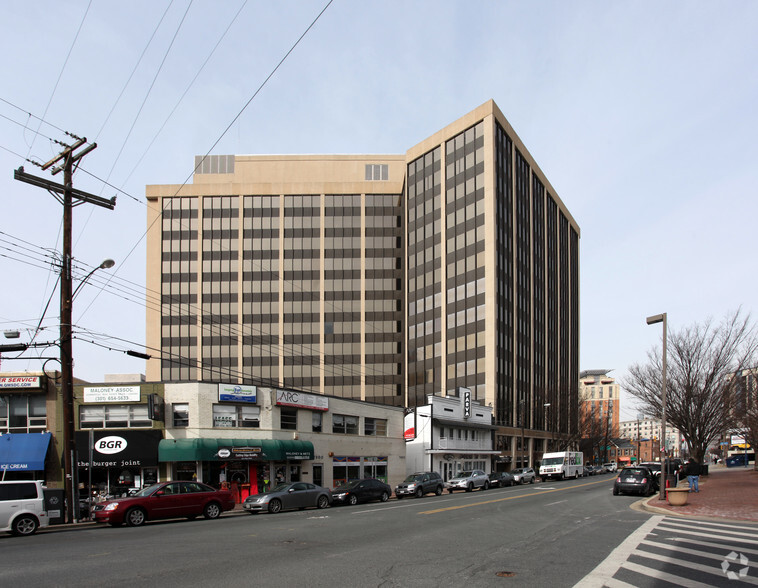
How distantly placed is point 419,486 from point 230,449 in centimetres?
1117

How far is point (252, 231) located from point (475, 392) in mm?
40000

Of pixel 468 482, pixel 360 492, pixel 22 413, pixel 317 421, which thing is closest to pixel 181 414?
pixel 22 413

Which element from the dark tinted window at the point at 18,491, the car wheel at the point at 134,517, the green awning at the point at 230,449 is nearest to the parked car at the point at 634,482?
the green awning at the point at 230,449

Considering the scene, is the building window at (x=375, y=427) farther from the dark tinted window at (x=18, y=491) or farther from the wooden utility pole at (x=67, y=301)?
the dark tinted window at (x=18, y=491)

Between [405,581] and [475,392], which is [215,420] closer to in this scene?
[405,581]

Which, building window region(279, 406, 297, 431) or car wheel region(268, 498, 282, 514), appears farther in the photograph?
building window region(279, 406, 297, 431)

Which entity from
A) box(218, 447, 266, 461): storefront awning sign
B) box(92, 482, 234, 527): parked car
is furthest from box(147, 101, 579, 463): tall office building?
box(92, 482, 234, 527): parked car

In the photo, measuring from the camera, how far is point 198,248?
291 feet

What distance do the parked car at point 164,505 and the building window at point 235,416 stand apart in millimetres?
10470


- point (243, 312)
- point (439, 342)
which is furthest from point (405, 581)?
point (243, 312)

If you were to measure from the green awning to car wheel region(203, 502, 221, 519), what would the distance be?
880cm

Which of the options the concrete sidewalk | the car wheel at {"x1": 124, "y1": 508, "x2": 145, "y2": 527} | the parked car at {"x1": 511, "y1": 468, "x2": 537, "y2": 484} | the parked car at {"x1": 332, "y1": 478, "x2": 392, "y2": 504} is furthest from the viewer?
the parked car at {"x1": 511, "y1": 468, "x2": 537, "y2": 484}

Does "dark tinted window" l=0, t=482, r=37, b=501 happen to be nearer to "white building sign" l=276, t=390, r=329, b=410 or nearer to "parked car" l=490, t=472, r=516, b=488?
"white building sign" l=276, t=390, r=329, b=410

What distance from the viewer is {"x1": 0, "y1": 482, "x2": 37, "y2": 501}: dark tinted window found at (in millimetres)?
18328
